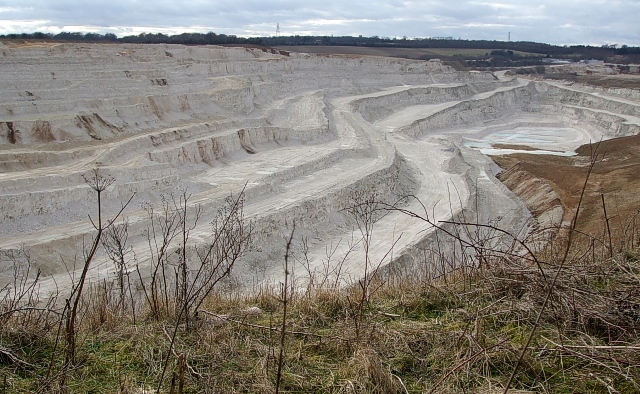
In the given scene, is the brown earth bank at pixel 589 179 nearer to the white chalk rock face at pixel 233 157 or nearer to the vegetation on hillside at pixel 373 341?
the white chalk rock face at pixel 233 157

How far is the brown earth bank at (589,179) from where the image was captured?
21.3 meters

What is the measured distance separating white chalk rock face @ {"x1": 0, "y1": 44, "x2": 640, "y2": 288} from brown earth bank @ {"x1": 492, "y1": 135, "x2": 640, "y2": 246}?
1.79 m

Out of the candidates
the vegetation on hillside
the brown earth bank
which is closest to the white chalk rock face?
the vegetation on hillside

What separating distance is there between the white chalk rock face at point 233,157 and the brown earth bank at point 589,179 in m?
A: 1.79

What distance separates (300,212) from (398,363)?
1583 cm

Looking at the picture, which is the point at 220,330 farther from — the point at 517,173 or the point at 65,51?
the point at 65,51

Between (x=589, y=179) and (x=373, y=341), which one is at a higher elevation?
(x=373, y=341)

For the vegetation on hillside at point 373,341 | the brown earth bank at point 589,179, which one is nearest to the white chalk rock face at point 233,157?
the vegetation on hillside at point 373,341

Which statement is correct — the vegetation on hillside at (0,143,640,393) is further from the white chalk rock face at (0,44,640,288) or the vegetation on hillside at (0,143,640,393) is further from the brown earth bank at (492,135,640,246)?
the brown earth bank at (492,135,640,246)

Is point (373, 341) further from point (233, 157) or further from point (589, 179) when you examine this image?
point (589, 179)

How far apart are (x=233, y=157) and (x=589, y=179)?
58.9 feet

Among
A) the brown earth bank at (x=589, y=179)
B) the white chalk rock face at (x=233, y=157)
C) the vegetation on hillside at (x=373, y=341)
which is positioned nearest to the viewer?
the vegetation on hillside at (x=373, y=341)

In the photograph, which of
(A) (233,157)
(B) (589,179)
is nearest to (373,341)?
(A) (233,157)

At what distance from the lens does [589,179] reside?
90.3 feet
